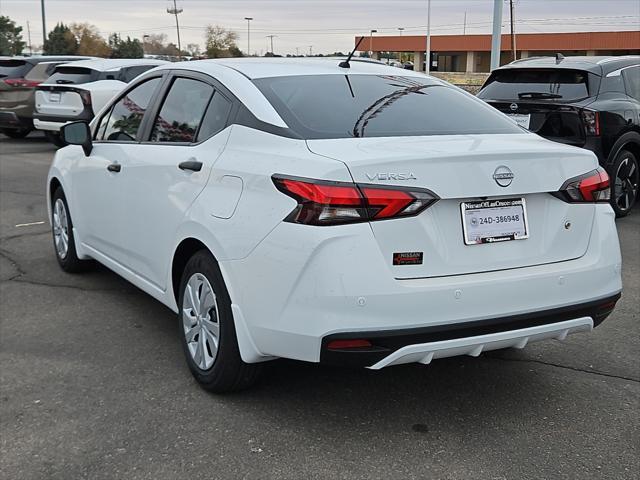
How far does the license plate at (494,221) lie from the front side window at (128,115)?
239cm

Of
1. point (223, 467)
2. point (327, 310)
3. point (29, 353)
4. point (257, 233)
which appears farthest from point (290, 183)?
point (29, 353)

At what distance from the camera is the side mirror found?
5.24 metres

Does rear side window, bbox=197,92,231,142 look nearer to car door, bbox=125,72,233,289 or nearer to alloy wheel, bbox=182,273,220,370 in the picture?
car door, bbox=125,72,233,289

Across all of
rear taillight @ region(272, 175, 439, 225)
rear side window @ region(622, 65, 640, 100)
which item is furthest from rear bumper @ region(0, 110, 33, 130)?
rear taillight @ region(272, 175, 439, 225)

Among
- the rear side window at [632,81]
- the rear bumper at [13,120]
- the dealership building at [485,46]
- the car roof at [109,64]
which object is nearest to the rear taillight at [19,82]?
the rear bumper at [13,120]

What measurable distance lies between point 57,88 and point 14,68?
326cm

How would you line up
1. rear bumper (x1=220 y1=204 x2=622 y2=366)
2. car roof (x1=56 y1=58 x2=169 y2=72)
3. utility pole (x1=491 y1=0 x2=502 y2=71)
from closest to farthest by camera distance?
rear bumper (x1=220 y1=204 x2=622 y2=366), car roof (x1=56 y1=58 x2=169 y2=72), utility pole (x1=491 y1=0 x2=502 y2=71)

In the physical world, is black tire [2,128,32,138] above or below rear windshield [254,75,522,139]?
below

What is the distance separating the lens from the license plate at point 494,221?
3.22 m

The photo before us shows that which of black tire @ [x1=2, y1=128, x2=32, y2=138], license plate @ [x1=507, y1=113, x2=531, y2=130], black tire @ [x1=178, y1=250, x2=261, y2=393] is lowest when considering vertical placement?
black tire @ [x1=178, y1=250, x2=261, y2=393]

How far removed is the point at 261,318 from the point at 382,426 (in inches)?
29.9

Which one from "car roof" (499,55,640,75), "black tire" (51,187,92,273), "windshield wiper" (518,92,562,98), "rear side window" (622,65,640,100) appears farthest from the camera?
"rear side window" (622,65,640,100)

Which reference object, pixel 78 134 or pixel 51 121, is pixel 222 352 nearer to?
pixel 78 134

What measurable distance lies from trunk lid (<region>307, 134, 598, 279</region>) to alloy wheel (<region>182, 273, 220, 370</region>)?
3.08 feet
